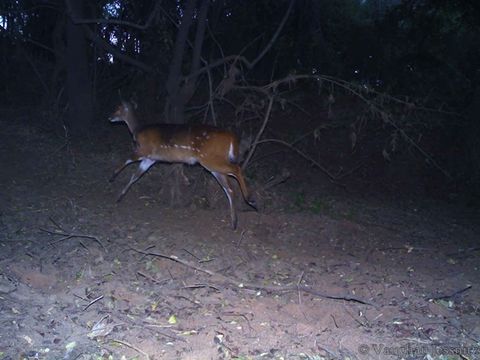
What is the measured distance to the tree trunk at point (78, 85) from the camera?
1247 centimetres

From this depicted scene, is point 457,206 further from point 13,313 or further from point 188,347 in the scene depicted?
point 13,313

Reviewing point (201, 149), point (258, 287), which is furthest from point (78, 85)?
point (258, 287)

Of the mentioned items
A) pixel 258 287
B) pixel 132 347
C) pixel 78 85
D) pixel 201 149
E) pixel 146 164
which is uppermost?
pixel 78 85

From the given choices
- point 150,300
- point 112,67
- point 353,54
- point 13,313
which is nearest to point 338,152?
point 353,54

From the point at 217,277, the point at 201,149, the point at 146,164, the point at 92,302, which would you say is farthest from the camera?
the point at 146,164

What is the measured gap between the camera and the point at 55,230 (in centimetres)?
704

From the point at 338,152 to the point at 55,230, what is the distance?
8609 mm

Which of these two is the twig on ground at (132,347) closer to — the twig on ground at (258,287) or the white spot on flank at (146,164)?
the twig on ground at (258,287)

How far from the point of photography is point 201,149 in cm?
844

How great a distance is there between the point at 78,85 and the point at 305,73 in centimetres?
499

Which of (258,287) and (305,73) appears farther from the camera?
(305,73)

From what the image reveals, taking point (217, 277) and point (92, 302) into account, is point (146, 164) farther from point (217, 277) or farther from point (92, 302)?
point (92, 302)

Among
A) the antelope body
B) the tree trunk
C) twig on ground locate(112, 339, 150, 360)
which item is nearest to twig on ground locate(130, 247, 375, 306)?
twig on ground locate(112, 339, 150, 360)

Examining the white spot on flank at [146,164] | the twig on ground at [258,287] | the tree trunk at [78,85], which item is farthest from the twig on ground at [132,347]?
the tree trunk at [78,85]
